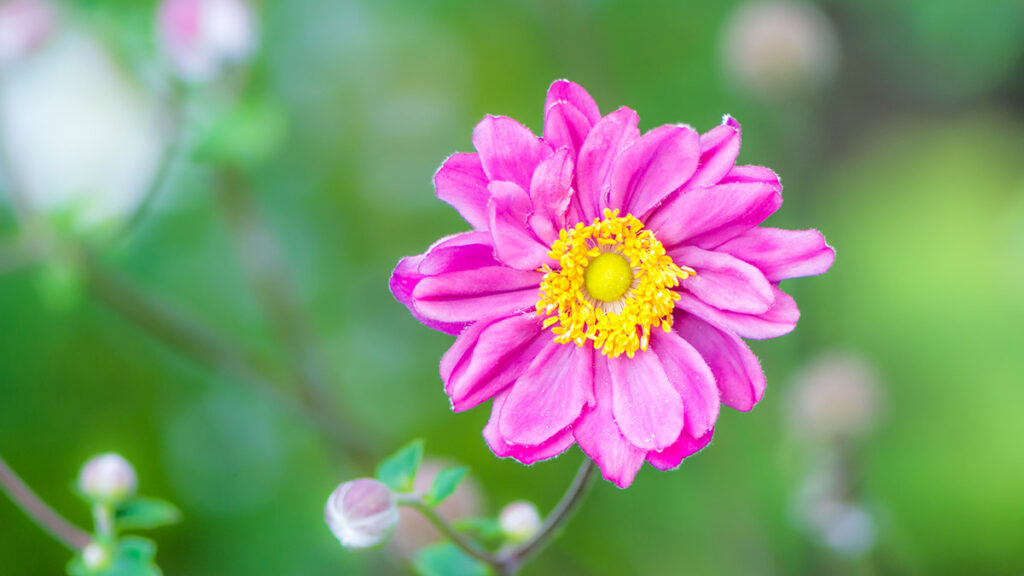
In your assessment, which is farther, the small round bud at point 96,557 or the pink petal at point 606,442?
the small round bud at point 96,557

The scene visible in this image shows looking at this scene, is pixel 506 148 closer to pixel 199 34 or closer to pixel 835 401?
pixel 199 34

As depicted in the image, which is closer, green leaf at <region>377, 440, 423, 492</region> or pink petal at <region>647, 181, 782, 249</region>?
pink petal at <region>647, 181, 782, 249</region>

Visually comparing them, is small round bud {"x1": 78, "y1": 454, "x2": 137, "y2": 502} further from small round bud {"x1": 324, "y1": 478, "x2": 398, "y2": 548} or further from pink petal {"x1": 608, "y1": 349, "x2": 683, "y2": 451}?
pink petal {"x1": 608, "y1": 349, "x2": 683, "y2": 451}

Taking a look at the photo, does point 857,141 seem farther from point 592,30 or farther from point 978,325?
point 592,30

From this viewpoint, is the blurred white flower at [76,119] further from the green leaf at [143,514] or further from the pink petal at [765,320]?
the pink petal at [765,320]

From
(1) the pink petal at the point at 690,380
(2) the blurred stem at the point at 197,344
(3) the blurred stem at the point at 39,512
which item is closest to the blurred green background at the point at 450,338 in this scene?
(2) the blurred stem at the point at 197,344

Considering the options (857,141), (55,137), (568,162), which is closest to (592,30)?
(857,141)

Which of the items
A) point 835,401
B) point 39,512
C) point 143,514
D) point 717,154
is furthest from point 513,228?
point 835,401

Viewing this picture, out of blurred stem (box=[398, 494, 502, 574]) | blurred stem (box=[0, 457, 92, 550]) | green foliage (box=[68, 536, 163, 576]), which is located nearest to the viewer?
blurred stem (box=[398, 494, 502, 574])

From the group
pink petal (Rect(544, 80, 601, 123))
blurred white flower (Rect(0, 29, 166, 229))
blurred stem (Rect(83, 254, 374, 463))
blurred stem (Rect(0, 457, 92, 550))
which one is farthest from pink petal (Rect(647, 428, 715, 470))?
blurred white flower (Rect(0, 29, 166, 229))
